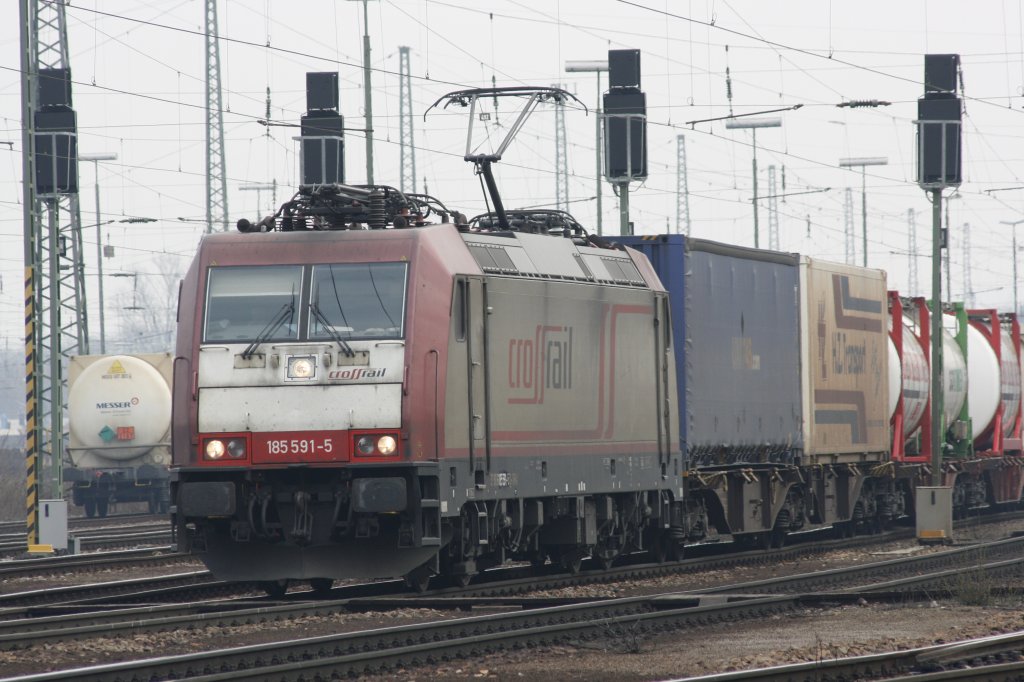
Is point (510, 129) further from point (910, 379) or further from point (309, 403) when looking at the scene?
point (910, 379)

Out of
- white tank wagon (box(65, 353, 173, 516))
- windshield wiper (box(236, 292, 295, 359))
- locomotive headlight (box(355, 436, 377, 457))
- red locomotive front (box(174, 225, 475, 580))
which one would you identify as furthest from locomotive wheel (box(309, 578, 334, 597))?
white tank wagon (box(65, 353, 173, 516))

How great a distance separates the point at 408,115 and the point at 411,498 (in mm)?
40285

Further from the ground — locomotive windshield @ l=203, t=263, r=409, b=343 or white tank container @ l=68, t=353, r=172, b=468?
locomotive windshield @ l=203, t=263, r=409, b=343

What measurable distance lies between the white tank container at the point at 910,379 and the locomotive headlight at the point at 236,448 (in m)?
15.2

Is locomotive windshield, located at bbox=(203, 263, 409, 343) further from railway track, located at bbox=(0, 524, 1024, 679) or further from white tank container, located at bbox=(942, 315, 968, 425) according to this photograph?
white tank container, located at bbox=(942, 315, 968, 425)

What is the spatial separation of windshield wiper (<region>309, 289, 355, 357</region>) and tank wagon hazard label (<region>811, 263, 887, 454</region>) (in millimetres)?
10833

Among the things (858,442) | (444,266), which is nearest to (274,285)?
(444,266)

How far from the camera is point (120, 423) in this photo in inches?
1523

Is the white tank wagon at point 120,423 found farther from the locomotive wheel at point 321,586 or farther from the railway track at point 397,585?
the locomotive wheel at point 321,586

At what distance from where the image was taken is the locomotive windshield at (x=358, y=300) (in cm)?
1652

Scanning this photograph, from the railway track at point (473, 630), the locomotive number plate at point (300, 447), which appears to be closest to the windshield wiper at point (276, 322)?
the locomotive number plate at point (300, 447)

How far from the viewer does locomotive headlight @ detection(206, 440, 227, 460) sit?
1648cm

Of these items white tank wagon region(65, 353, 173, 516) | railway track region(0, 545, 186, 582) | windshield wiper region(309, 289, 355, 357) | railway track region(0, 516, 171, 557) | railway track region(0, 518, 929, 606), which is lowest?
railway track region(0, 516, 171, 557)

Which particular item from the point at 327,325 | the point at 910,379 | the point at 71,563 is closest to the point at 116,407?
the point at 71,563
